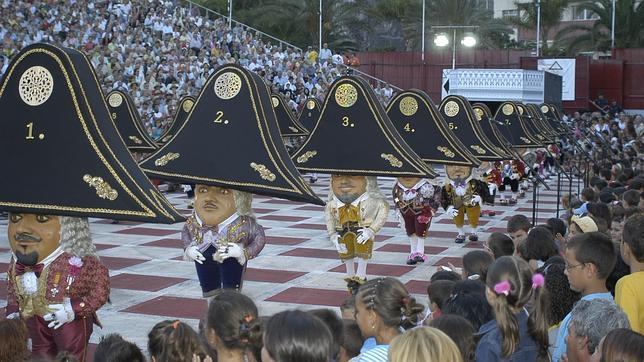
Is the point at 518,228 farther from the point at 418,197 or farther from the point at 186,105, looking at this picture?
the point at 186,105

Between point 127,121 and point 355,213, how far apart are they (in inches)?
273

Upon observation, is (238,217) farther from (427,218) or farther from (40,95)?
(427,218)

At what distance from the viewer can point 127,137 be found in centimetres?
1572

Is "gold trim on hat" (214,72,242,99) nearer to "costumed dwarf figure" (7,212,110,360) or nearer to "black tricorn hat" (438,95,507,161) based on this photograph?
"costumed dwarf figure" (7,212,110,360)

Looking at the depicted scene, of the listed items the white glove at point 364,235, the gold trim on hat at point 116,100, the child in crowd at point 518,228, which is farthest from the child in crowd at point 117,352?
the gold trim on hat at point 116,100

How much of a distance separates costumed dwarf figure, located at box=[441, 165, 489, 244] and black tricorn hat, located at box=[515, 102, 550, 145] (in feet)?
17.7

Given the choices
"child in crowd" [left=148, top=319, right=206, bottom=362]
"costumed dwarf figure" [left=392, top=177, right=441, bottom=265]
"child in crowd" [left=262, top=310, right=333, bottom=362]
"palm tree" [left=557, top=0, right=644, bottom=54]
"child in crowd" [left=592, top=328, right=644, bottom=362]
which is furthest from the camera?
"palm tree" [left=557, top=0, right=644, bottom=54]

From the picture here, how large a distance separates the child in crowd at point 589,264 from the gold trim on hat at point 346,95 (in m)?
4.88

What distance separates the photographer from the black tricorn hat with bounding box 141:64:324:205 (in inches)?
294

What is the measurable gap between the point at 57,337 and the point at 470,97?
2679cm

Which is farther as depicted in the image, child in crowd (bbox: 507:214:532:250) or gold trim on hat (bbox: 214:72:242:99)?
child in crowd (bbox: 507:214:532:250)

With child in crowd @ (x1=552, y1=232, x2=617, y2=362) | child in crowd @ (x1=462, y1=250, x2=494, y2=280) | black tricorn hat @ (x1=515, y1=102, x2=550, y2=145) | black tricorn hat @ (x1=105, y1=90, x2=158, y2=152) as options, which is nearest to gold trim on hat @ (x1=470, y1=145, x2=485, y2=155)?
black tricorn hat @ (x1=105, y1=90, x2=158, y2=152)

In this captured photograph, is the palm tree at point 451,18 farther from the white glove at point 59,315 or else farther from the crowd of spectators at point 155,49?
the white glove at point 59,315

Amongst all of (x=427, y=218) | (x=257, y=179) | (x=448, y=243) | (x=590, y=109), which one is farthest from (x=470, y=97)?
(x=257, y=179)
